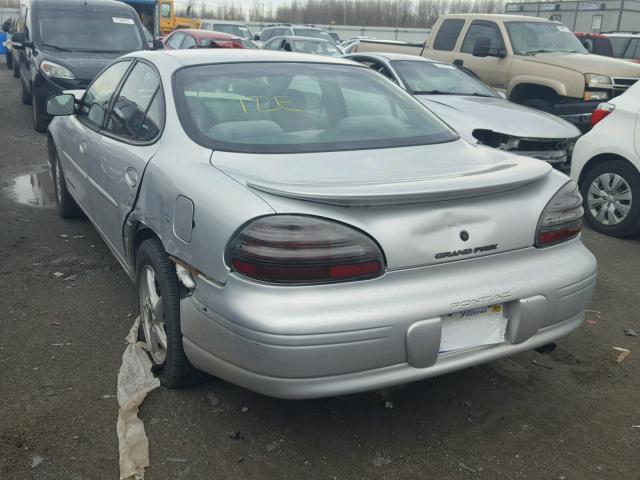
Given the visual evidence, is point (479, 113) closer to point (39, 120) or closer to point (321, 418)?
point (321, 418)

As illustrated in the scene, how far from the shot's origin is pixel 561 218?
294 cm

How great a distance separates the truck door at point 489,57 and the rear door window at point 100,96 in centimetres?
664

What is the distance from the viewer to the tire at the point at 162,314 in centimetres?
295

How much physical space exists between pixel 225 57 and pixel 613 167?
400cm

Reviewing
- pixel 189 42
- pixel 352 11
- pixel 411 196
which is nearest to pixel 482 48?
pixel 411 196

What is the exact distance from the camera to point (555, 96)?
356 inches

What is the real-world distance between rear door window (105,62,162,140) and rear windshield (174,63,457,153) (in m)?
0.25

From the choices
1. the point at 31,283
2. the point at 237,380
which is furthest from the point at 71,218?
the point at 237,380

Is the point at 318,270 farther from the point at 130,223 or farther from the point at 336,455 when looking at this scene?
the point at 130,223

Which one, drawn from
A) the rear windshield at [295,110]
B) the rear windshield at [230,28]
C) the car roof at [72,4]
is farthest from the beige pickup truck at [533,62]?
the rear windshield at [230,28]

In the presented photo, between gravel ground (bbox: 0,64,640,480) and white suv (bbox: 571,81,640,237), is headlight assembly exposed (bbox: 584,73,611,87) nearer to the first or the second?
white suv (bbox: 571,81,640,237)

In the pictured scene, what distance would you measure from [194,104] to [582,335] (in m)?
2.61

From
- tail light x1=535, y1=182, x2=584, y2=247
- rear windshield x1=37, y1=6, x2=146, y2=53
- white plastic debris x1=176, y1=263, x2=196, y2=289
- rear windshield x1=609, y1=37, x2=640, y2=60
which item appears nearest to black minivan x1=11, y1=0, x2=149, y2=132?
rear windshield x1=37, y1=6, x2=146, y2=53

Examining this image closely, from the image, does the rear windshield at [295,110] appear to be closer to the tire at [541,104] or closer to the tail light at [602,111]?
the tail light at [602,111]
